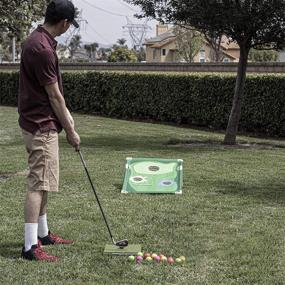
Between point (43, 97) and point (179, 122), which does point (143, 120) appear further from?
point (43, 97)

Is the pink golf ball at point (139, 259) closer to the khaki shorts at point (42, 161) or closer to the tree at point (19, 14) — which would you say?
the khaki shorts at point (42, 161)

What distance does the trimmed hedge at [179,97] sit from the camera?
1588 centimetres

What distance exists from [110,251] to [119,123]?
14.2 meters

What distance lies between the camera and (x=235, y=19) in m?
11.3

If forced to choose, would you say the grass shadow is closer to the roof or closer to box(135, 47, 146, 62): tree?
the roof

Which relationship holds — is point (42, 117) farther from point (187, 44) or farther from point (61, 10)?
point (187, 44)

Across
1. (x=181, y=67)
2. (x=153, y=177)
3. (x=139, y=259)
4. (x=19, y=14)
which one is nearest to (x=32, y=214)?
(x=139, y=259)

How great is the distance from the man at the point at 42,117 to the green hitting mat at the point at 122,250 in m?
0.43

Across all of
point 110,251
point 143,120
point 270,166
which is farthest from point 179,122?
point 110,251

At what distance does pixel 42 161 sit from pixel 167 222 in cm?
174

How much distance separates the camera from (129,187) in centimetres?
726

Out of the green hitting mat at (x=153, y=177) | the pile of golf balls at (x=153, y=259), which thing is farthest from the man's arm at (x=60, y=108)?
the green hitting mat at (x=153, y=177)

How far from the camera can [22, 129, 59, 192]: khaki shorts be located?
4492 millimetres

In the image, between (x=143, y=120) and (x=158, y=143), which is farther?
(x=143, y=120)
